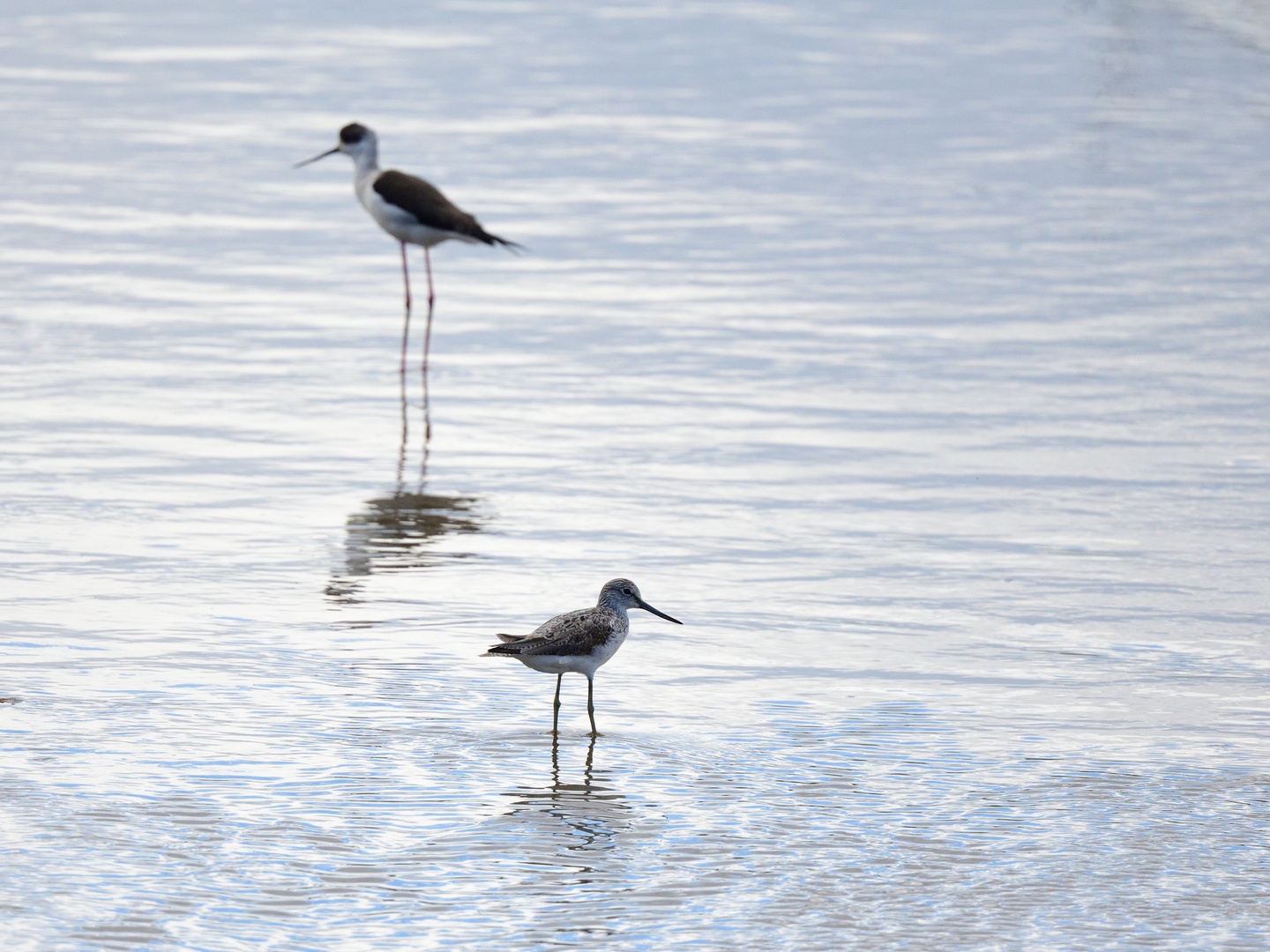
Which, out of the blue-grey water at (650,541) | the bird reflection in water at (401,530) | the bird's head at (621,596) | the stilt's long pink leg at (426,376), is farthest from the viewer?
the stilt's long pink leg at (426,376)

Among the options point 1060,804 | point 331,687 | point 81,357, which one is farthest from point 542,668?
point 81,357

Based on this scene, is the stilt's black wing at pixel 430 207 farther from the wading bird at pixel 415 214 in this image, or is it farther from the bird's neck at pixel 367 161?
the bird's neck at pixel 367 161

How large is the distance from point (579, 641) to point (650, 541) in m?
2.63

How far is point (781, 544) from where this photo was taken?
9.86 m

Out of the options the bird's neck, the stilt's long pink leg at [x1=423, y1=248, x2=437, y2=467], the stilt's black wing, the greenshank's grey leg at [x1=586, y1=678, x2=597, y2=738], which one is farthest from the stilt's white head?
the greenshank's grey leg at [x1=586, y1=678, x2=597, y2=738]

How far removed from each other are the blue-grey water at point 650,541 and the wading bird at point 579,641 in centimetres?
25

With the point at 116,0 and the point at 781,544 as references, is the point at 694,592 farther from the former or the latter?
the point at 116,0

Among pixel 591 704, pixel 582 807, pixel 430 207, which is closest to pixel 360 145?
pixel 430 207

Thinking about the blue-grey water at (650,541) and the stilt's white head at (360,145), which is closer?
the blue-grey water at (650,541)

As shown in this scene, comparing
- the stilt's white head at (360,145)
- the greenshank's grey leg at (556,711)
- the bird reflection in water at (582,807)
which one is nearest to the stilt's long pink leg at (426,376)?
the stilt's white head at (360,145)

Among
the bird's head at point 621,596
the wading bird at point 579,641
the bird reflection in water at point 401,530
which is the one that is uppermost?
the bird's head at point 621,596

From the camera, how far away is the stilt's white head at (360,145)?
55.0ft

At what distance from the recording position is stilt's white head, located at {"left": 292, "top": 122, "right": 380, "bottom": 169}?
55.0 ft

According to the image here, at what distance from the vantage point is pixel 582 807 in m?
6.68
